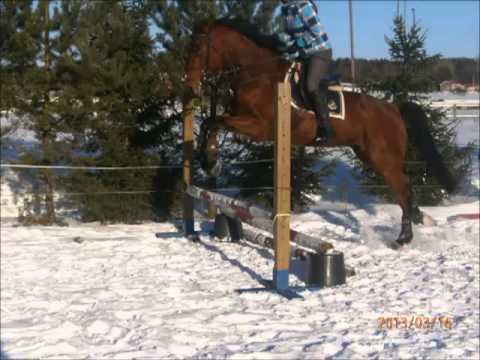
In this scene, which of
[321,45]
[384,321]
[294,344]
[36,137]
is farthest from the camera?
[36,137]

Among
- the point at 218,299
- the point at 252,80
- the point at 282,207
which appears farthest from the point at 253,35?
the point at 218,299

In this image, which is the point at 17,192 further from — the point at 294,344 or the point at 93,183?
the point at 294,344

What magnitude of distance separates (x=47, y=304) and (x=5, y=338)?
818 millimetres

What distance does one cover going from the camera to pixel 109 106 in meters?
9.16

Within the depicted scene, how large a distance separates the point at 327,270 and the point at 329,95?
2.09m

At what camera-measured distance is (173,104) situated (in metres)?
9.41

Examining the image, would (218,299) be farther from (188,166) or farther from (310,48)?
(188,166)

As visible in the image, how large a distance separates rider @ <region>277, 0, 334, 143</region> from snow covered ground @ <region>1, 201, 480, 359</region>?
1.56 metres

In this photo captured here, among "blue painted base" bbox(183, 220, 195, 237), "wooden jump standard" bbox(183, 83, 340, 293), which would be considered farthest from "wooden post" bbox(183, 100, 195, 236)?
"wooden jump standard" bbox(183, 83, 340, 293)

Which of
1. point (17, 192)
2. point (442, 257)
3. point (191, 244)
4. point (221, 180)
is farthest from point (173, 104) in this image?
point (442, 257)

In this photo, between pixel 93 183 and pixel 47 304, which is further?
pixel 93 183

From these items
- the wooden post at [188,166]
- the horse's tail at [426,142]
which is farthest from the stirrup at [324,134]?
the wooden post at [188,166]

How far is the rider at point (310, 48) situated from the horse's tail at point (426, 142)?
1.66 meters

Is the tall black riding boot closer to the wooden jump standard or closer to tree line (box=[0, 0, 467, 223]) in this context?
the wooden jump standard
